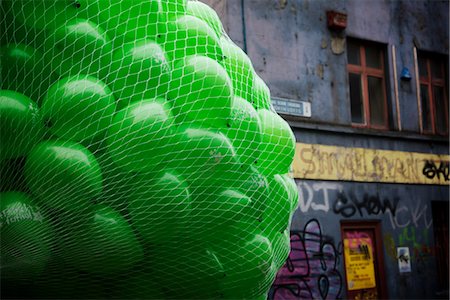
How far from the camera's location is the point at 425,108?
37.4 ft

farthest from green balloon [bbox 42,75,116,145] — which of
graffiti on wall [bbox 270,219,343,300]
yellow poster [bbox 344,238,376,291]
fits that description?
yellow poster [bbox 344,238,376,291]

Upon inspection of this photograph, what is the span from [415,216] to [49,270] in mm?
9296

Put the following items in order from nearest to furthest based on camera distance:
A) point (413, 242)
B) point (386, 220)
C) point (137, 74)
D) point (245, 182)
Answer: point (137, 74), point (245, 182), point (386, 220), point (413, 242)

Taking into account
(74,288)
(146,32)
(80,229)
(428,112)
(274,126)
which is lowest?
(74,288)

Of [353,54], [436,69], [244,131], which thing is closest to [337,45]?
[353,54]

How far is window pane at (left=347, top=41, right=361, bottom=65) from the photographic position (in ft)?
34.1

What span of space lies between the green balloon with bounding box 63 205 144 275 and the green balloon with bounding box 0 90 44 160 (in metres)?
0.38

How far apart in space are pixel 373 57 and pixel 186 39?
8.68m

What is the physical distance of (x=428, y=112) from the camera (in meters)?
11.5

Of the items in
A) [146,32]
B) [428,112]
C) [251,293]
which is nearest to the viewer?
[146,32]

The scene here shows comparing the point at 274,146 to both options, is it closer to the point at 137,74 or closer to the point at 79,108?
the point at 137,74

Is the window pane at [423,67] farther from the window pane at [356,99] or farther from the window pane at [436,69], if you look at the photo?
the window pane at [356,99]

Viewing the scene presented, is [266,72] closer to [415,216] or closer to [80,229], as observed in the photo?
[415,216]

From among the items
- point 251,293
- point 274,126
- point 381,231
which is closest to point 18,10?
point 274,126
